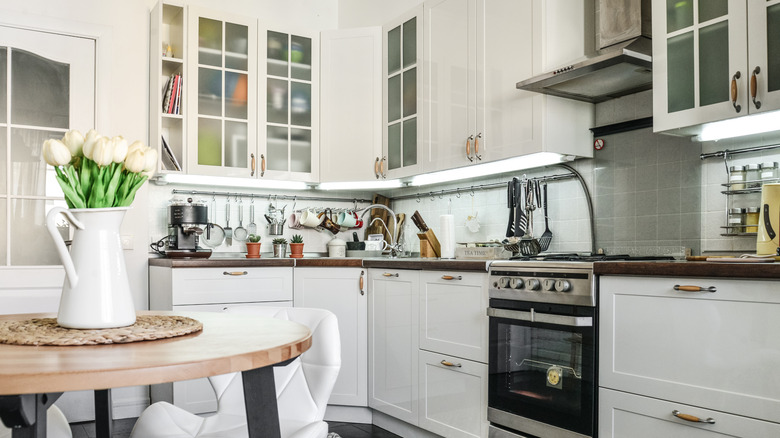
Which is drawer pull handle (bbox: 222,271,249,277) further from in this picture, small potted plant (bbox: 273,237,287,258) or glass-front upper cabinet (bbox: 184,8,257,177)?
glass-front upper cabinet (bbox: 184,8,257,177)

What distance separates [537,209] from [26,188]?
2895 millimetres

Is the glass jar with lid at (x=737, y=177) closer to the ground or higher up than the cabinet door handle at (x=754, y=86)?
closer to the ground

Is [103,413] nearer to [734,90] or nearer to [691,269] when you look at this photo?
[691,269]

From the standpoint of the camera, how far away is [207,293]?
3.47 m

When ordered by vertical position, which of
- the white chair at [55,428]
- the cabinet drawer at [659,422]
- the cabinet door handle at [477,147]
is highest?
the cabinet door handle at [477,147]

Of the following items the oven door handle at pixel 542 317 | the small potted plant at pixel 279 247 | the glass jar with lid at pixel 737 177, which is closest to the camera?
the oven door handle at pixel 542 317

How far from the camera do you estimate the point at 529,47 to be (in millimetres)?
3018

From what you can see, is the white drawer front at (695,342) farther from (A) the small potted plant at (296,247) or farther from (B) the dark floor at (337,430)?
(A) the small potted plant at (296,247)

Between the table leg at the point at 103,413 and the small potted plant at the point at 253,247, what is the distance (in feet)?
7.00

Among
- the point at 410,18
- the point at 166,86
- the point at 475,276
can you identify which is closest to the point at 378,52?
the point at 410,18

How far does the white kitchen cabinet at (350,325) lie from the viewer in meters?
3.57

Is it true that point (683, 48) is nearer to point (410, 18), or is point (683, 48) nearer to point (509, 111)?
point (509, 111)

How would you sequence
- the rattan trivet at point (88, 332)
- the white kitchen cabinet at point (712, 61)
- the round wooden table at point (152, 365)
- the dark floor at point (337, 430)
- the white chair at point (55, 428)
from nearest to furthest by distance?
the round wooden table at point (152, 365) → the rattan trivet at point (88, 332) → the white chair at point (55, 428) → the white kitchen cabinet at point (712, 61) → the dark floor at point (337, 430)

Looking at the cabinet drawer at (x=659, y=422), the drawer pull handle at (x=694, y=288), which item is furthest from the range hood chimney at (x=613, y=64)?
the cabinet drawer at (x=659, y=422)
